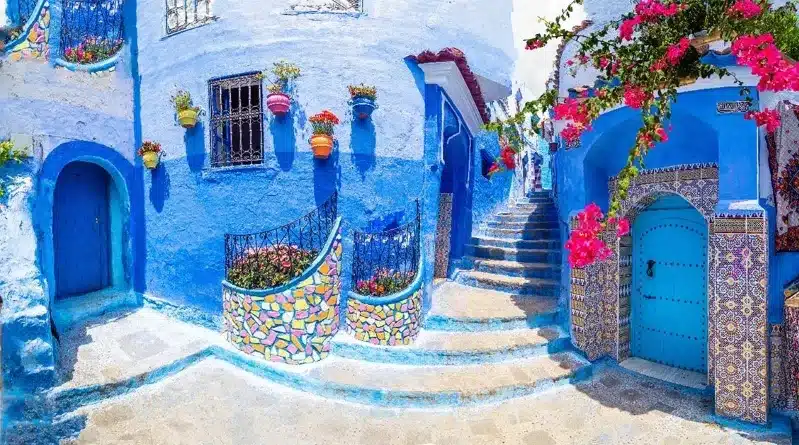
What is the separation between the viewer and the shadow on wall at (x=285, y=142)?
234 inches

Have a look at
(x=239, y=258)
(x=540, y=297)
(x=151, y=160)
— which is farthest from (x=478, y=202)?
(x=151, y=160)

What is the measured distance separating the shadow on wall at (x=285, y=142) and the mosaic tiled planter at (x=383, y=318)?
199 cm

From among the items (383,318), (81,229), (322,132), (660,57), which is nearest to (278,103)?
(322,132)

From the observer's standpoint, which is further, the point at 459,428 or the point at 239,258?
the point at 239,258

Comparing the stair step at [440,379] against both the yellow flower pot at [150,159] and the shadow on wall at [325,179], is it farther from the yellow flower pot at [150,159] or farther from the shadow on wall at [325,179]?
the yellow flower pot at [150,159]

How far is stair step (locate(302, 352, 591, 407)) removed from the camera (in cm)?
480

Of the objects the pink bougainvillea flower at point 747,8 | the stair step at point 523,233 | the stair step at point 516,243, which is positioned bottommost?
the stair step at point 516,243

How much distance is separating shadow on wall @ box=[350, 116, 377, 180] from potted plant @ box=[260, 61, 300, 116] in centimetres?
94

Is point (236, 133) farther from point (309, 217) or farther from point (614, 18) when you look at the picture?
point (614, 18)

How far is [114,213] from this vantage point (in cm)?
733

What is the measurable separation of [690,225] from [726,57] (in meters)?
1.98

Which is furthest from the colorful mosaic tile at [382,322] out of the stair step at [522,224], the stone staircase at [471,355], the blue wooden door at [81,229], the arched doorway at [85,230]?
the stair step at [522,224]

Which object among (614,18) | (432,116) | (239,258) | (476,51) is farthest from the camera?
(476,51)

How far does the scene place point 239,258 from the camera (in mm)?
5953
